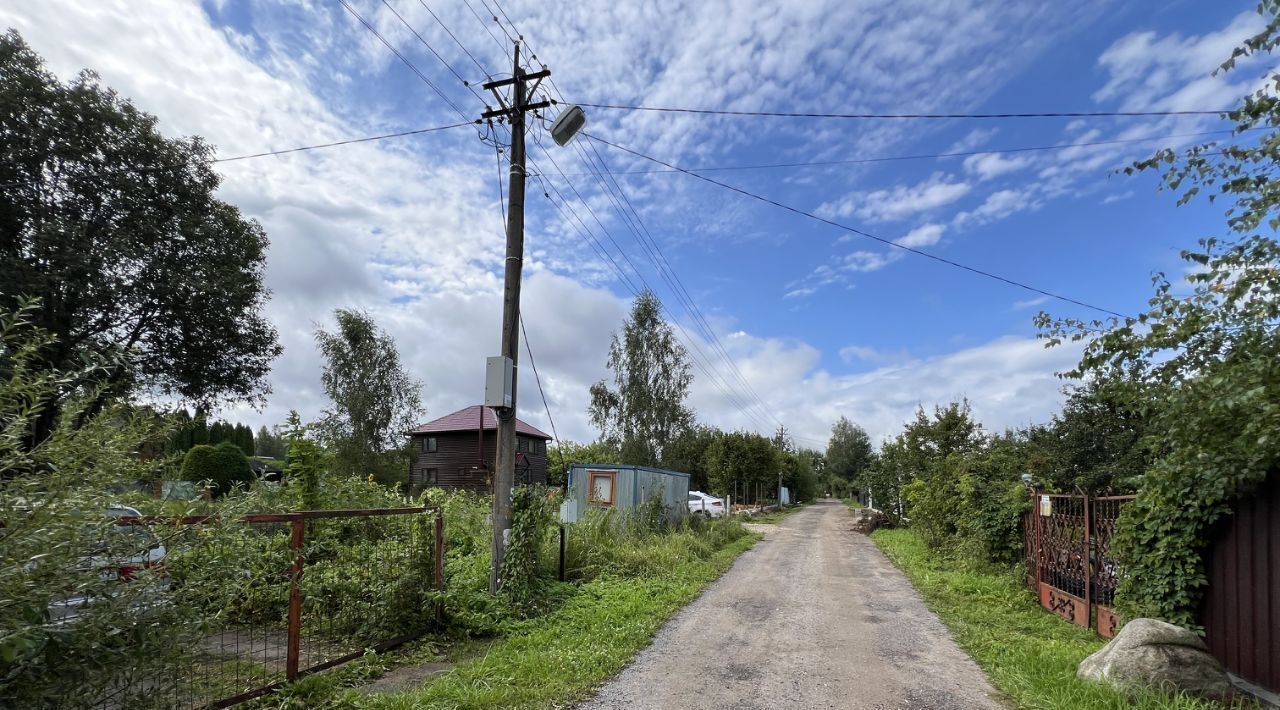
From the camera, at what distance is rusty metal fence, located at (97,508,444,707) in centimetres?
430

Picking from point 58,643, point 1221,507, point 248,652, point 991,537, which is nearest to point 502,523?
point 248,652

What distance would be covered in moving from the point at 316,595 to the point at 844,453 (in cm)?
7966

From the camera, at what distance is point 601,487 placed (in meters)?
14.4

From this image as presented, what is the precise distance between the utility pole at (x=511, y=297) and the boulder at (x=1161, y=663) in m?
6.09

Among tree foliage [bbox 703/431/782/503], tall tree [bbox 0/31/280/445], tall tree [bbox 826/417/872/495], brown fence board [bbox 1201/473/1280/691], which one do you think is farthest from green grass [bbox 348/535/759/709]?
tall tree [bbox 826/417/872/495]

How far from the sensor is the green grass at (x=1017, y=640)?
482 cm

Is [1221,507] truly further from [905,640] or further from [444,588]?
[444,588]

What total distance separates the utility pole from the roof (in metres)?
27.5

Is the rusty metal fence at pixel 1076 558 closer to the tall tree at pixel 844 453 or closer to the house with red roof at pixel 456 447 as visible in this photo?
the house with red roof at pixel 456 447

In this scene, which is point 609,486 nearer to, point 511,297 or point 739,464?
point 511,297

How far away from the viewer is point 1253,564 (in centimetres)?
531

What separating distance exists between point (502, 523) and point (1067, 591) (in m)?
7.16

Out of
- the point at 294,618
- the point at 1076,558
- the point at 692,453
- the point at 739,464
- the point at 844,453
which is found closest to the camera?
the point at 294,618

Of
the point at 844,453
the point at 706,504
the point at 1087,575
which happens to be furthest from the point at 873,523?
the point at 844,453
